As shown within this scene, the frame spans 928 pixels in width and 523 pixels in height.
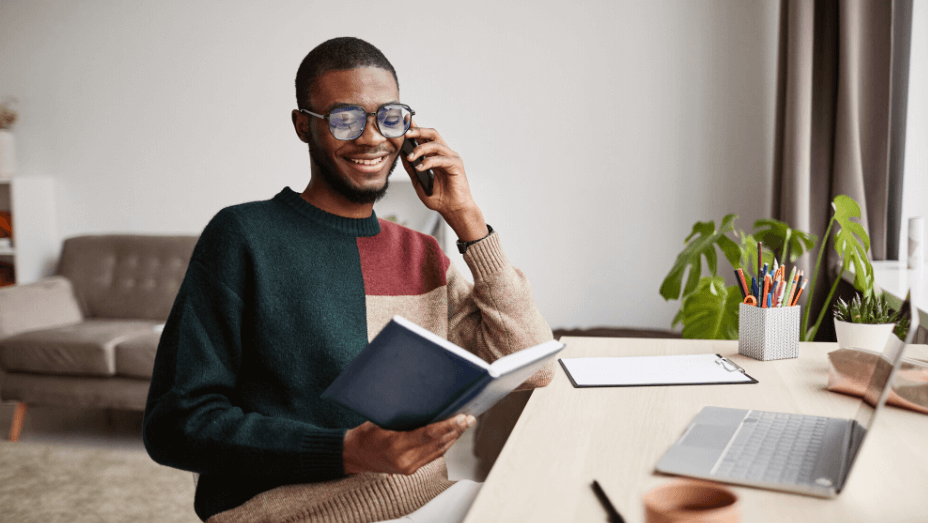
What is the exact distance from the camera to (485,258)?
107 cm

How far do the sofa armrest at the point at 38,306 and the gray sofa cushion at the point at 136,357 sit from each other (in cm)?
56

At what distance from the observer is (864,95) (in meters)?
2.22

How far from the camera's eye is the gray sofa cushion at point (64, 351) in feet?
8.65

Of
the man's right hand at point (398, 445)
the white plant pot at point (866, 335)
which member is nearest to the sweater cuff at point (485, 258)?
the man's right hand at point (398, 445)

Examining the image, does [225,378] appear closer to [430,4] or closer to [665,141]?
[665,141]

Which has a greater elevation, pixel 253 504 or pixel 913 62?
pixel 913 62

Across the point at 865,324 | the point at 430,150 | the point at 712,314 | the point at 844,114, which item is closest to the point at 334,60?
the point at 430,150

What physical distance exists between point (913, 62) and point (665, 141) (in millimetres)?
910

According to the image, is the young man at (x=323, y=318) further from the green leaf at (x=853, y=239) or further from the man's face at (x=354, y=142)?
the green leaf at (x=853, y=239)

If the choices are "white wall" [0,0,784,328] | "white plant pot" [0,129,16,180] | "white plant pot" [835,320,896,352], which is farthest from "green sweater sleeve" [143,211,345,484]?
"white plant pot" [0,129,16,180]

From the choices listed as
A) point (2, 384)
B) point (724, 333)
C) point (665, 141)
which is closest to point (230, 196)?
point (2, 384)

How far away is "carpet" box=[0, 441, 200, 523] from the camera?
80.7 inches

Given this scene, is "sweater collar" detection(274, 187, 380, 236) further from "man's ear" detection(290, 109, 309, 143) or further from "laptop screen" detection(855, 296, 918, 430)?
"laptop screen" detection(855, 296, 918, 430)

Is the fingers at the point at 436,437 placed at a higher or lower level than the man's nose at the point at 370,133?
lower
